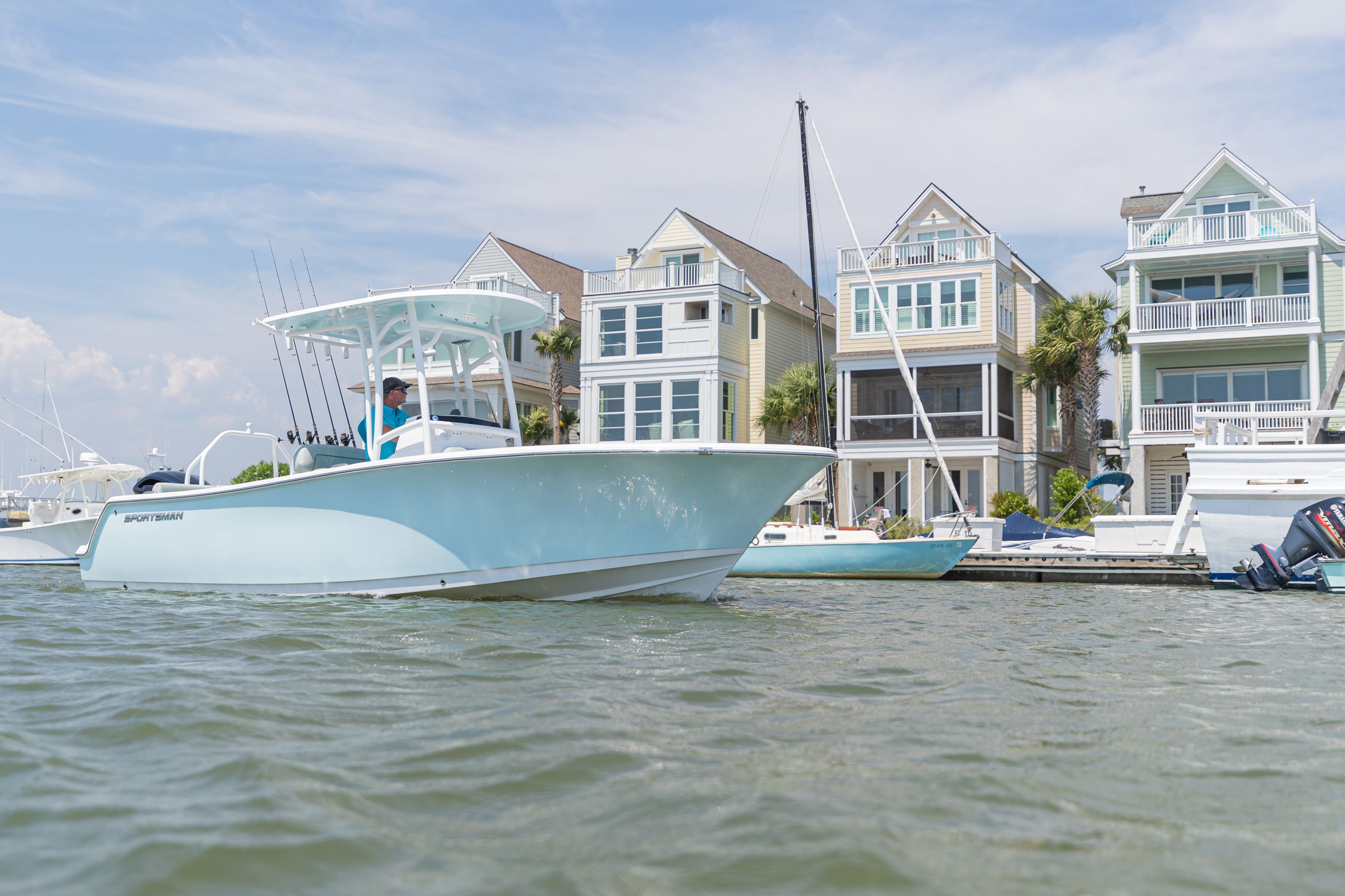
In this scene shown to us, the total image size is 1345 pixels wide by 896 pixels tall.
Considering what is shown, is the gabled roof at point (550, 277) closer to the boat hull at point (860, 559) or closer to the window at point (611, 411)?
the window at point (611, 411)

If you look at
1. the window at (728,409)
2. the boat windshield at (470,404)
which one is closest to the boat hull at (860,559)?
the boat windshield at (470,404)

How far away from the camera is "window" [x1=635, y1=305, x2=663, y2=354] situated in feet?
110

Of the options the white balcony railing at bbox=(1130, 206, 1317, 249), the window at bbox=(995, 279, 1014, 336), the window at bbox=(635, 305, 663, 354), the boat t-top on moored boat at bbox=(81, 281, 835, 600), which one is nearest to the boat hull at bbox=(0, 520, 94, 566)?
the boat t-top on moored boat at bbox=(81, 281, 835, 600)

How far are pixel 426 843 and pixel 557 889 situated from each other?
530 millimetres

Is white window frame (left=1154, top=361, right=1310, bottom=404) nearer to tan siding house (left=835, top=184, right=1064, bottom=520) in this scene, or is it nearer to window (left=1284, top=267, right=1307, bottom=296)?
window (left=1284, top=267, right=1307, bottom=296)

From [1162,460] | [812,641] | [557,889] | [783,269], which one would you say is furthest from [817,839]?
[783,269]

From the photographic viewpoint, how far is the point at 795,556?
18781mm

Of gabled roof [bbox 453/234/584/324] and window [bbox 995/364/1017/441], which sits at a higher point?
gabled roof [bbox 453/234/584/324]

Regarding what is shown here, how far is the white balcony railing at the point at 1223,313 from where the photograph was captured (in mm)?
27641

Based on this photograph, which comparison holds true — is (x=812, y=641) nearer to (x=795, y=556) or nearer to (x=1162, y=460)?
(x=795, y=556)

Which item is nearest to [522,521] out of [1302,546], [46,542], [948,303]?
[1302,546]

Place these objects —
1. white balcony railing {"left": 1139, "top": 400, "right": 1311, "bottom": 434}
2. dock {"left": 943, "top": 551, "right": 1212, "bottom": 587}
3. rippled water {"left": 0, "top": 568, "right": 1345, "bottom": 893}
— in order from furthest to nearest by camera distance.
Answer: white balcony railing {"left": 1139, "top": 400, "right": 1311, "bottom": 434} < dock {"left": 943, "top": 551, "right": 1212, "bottom": 587} < rippled water {"left": 0, "top": 568, "right": 1345, "bottom": 893}

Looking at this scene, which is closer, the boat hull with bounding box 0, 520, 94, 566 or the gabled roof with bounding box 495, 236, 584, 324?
the boat hull with bounding box 0, 520, 94, 566

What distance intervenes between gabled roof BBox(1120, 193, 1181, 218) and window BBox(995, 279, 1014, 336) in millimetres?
5116
